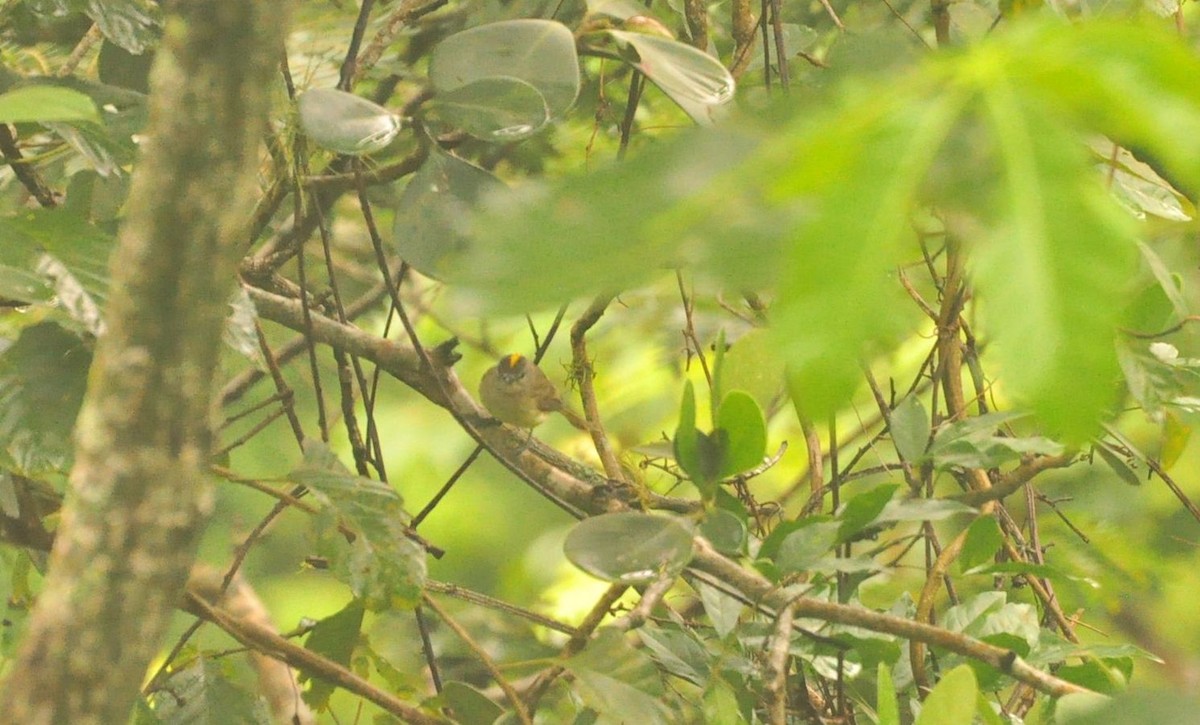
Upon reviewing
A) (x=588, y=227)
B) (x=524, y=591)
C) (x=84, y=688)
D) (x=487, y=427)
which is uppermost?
(x=588, y=227)

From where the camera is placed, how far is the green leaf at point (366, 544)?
76cm

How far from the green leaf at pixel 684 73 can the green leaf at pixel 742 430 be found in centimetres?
18

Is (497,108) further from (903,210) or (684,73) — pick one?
(903,210)

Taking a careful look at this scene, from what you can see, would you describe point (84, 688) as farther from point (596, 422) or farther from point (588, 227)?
point (596, 422)

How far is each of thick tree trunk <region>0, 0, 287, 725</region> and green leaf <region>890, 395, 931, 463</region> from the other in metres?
0.59

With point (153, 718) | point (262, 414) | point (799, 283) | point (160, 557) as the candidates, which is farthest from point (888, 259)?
point (262, 414)

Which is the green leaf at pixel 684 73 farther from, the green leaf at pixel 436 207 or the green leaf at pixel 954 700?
the green leaf at pixel 954 700

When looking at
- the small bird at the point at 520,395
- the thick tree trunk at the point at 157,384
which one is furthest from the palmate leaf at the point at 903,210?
the small bird at the point at 520,395

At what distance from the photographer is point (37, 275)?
2.23ft

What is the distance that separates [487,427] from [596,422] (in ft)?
0.39

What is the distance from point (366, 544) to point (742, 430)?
0.26 meters

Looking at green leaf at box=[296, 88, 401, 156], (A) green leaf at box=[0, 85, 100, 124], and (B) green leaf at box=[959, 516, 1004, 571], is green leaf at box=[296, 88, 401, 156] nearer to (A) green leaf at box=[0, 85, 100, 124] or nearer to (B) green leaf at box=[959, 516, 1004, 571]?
(A) green leaf at box=[0, 85, 100, 124]

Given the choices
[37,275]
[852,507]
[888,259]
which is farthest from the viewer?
[852,507]

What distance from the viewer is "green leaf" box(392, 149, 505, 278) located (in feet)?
2.62
